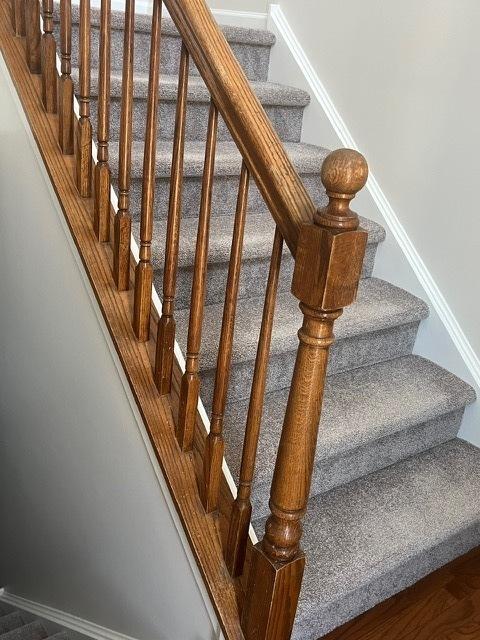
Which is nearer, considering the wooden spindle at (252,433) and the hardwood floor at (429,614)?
the wooden spindle at (252,433)

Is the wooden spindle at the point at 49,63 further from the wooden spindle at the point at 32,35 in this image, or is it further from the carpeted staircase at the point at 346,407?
the carpeted staircase at the point at 346,407

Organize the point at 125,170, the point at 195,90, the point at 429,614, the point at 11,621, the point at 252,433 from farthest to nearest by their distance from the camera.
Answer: the point at 11,621, the point at 195,90, the point at 429,614, the point at 125,170, the point at 252,433

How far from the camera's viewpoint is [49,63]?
1740 millimetres

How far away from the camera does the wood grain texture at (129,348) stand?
4.61 ft

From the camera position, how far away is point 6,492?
2.82 meters

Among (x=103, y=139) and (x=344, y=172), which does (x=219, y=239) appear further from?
(x=344, y=172)

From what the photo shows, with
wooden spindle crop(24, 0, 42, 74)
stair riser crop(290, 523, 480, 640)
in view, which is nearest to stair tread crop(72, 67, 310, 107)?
wooden spindle crop(24, 0, 42, 74)

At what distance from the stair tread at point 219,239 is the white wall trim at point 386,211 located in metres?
0.48

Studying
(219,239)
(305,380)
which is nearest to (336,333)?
(219,239)

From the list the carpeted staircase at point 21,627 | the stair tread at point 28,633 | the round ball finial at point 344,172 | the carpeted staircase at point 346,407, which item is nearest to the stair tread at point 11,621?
the carpeted staircase at point 21,627

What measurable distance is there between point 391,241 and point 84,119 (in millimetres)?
1260

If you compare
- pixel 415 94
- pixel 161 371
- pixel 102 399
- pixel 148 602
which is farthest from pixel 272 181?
Result: pixel 415 94

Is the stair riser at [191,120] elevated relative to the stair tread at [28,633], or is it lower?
elevated

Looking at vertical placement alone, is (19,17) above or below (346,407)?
above
